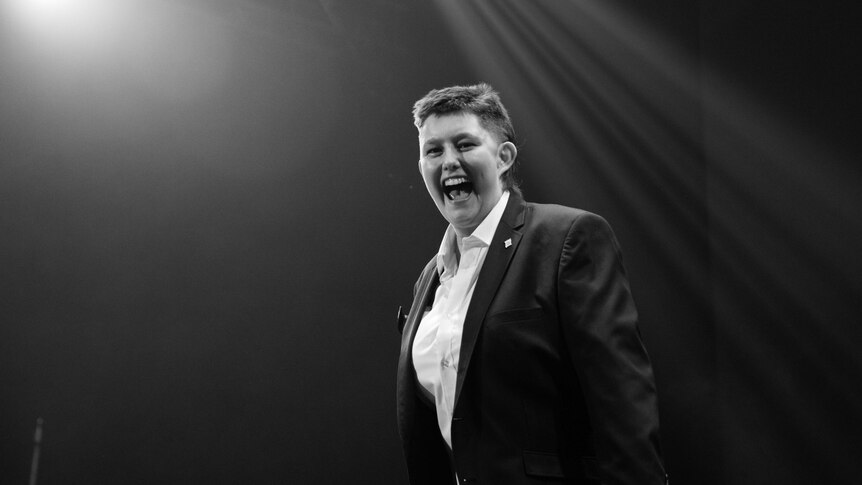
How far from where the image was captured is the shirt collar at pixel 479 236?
4.72ft

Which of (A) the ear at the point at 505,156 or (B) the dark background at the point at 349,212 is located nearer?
(A) the ear at the point at 505,156

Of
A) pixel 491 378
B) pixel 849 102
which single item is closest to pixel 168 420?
pixel 491 378

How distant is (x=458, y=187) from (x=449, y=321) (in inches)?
12.7

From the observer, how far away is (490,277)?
1.30 meters

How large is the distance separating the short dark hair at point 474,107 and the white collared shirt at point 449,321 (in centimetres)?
16

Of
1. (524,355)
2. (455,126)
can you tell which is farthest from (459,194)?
(524,355)

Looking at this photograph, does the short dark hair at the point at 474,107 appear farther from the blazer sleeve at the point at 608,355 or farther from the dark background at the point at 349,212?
the dark background at the point at 349,212

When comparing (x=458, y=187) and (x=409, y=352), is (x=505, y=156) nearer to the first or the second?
(x=458, y=187)

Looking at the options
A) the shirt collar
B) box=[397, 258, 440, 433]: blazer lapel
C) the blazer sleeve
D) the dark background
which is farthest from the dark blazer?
the dark background

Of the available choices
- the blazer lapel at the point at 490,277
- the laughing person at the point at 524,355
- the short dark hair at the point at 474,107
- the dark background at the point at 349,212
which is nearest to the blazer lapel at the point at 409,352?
the laughing person at the point at 524,355

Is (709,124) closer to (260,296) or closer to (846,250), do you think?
(846,250)

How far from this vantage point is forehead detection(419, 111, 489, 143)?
1.46 m

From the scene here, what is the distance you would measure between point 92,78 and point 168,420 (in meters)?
1.46

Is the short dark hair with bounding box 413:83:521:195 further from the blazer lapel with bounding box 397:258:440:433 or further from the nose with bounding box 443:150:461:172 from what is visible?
the blazer lapel with bounding box 397:258:440:433
